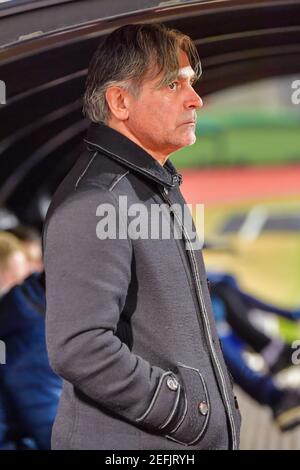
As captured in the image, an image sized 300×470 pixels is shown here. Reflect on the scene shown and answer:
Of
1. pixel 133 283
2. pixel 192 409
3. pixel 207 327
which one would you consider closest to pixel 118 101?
pixel 133 283

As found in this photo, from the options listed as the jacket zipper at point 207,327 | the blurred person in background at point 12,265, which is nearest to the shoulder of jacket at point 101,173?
the jacket zipper at point 207,327

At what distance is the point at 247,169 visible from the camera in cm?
2316

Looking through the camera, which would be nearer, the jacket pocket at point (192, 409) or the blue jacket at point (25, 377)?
the jacket pocket at point (192, 409)

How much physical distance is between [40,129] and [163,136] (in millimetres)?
1173

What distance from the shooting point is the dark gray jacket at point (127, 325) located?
1.77 metres

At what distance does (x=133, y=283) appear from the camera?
1.86 meters

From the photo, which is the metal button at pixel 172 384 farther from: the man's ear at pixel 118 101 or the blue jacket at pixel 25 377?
the blue jacket at pixel 25 377

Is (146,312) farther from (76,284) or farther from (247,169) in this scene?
(247,169)

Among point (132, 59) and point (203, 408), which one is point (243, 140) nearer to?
point (132, 59)

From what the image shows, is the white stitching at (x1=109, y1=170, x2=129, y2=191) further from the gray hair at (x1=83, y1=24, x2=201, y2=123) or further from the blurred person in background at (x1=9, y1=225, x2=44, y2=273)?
the blurred person in background at (x1=9, y1=225, x2=44, y2=273)

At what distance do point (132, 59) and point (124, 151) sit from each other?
189 millimetres

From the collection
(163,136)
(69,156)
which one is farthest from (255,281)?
(163,136)

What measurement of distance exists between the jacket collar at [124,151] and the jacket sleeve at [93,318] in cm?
13

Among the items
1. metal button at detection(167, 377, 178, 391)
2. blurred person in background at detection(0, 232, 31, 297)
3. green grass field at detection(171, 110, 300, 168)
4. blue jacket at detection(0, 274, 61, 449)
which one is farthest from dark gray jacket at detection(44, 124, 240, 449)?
green grass field at detection(171, 110, 300, 168)
